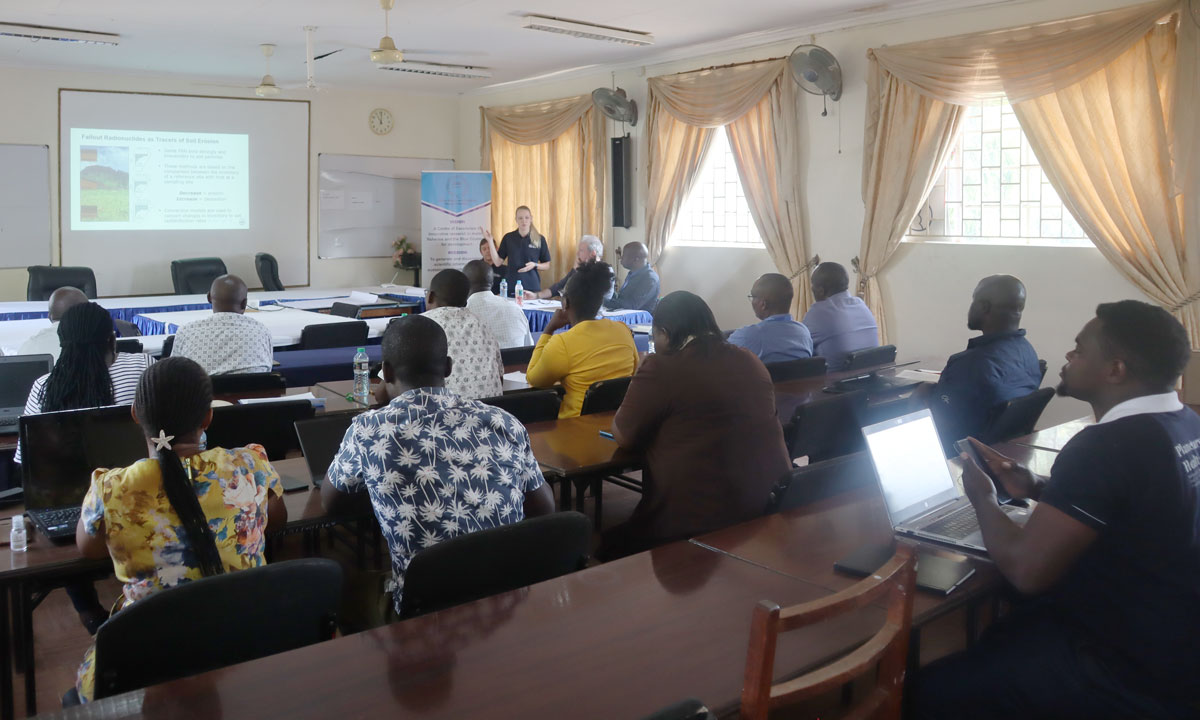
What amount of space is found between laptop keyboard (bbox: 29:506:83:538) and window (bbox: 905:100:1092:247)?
5759mm

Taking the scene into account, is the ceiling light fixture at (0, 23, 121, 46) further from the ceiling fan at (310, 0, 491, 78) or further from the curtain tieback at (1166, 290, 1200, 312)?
the curtain tieback at (1166, 290, 1200, 312)

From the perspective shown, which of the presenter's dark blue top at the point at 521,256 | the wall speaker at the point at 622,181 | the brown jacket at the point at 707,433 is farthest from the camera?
the presenter's dark blue top at the point at 521,256

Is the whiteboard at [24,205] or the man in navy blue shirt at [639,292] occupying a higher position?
the whiteboard at [24,205]

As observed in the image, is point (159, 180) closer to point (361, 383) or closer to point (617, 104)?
point (617, 104)

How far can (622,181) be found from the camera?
30.7 ft

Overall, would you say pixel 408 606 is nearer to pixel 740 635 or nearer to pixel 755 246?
pixel 740 635

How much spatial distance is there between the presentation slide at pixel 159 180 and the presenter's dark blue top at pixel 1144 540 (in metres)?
10.3

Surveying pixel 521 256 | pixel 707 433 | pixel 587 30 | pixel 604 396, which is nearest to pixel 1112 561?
pixel 707 433

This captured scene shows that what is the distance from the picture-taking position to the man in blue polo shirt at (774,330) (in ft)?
15.7

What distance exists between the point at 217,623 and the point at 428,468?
57cm

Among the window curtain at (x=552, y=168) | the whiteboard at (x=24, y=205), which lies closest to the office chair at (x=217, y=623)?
the window curtain at (x=552, y=168)

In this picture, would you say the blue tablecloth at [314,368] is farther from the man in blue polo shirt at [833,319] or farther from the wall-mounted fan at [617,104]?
the wall-mounted fan at [617,104]

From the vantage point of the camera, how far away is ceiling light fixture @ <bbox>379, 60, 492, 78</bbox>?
9.44 metres

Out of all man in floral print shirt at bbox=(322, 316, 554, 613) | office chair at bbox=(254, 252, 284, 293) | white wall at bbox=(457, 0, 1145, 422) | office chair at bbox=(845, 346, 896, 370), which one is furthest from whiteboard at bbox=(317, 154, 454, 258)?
man in floral print shirt at bbox=(322, 316, 554, 613)
